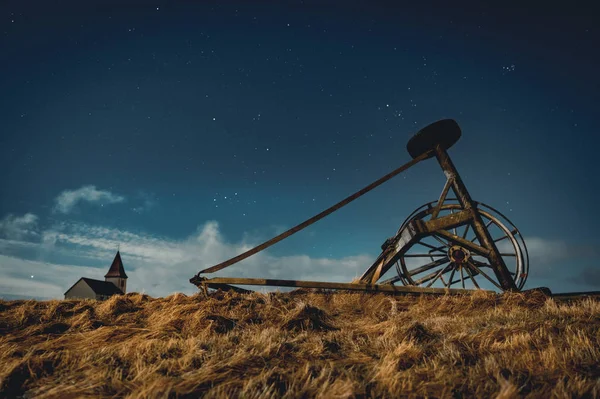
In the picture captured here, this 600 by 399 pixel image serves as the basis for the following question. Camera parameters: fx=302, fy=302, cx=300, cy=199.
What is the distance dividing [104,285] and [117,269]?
19.3 ft

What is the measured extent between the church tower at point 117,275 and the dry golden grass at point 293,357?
60.3 m

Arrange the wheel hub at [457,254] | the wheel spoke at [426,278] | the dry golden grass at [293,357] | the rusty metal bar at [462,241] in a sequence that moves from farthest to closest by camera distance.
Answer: the wheel spoke at [426,278] → the wheel hub at [457,254] → the rusty metal bar at [462,241] → the dry golden grass at [293,357]

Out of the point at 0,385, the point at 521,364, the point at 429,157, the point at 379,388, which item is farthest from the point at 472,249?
the point at 0,385

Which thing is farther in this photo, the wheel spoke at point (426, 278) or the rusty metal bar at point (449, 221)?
the wheel spoke at point (426, 278)

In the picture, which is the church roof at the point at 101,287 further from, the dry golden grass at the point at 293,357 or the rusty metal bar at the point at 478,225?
the rusty metal bar at the point at 478,225

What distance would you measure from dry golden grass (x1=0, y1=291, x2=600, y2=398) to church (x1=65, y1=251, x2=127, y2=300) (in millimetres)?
42337

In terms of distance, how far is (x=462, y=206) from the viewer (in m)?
6.65

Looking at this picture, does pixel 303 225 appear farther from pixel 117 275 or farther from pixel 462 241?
pixel 117 275

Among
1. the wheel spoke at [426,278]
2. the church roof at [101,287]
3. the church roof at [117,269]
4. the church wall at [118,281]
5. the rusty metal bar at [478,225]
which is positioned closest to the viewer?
the rusty metal bar at [478,225]

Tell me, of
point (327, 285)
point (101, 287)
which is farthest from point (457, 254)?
point (101, 287)

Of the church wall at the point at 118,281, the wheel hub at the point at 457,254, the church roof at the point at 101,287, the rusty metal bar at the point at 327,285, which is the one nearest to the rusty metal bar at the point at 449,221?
the wheel hub at the point at 457,254

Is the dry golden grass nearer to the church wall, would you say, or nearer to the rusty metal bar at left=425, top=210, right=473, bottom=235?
the rusty metal bar at left=425, top=210, right=473, bottom=235

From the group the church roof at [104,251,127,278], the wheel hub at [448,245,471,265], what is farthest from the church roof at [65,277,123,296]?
the wheel hub at [448,245,471,265]

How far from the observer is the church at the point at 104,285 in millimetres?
46338
